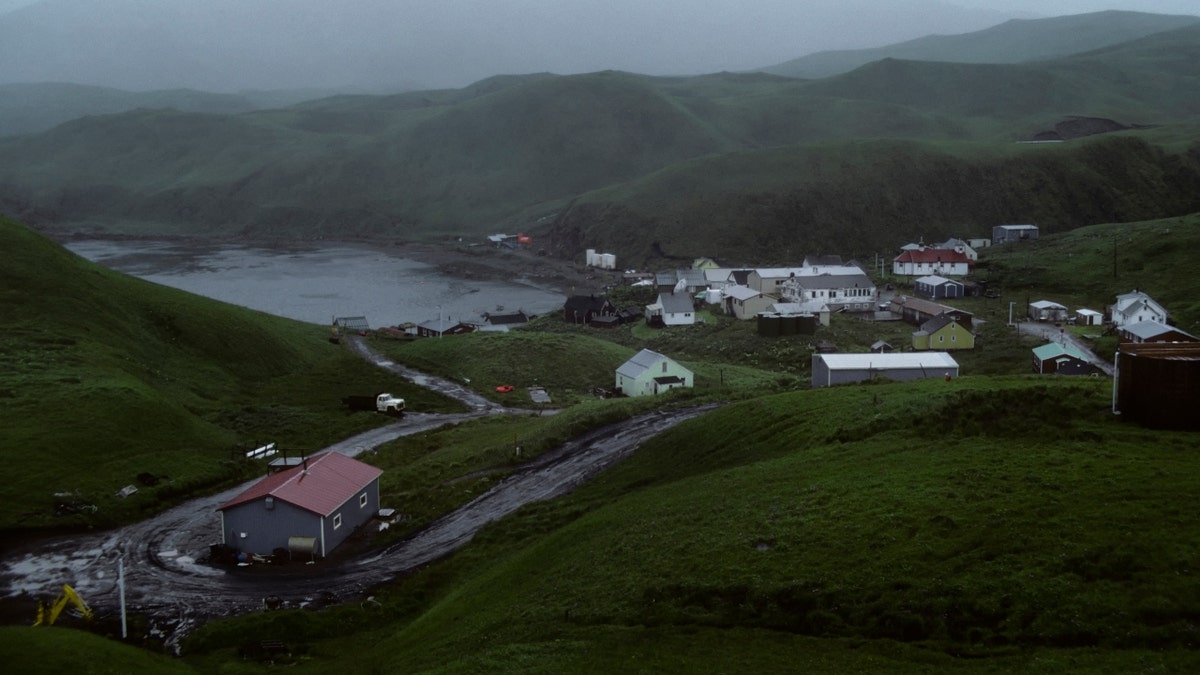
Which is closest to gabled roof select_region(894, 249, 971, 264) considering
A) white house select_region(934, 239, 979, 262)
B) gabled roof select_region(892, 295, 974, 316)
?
white house select_region(934, 239, 979, 262)

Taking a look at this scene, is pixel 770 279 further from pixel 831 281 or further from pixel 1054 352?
pixel 1054 352

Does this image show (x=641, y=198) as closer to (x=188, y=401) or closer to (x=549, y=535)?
(x=188, y=401)

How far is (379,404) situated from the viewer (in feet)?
145

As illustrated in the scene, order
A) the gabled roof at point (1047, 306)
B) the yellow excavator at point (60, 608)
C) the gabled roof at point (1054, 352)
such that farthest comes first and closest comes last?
the gabled roof at point (1047, 306) → the gabled roof at point (1054, 352) → the yellow excavator at point (60, 608)

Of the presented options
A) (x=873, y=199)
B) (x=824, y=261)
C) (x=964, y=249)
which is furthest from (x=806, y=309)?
(x=873, y=199)

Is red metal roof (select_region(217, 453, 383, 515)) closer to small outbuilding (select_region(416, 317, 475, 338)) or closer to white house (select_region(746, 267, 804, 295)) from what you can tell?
small outbuilding (select_region(416, 317, 475, 338))

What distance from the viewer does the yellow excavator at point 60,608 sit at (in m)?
20.1

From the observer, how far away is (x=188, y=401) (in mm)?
41562

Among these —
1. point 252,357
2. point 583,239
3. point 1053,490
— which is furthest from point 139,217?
point 1053,490

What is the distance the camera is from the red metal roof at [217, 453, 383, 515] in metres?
24.9

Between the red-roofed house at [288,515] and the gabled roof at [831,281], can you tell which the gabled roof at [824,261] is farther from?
the red-roofed house at [288,515]

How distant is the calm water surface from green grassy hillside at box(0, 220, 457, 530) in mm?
29036

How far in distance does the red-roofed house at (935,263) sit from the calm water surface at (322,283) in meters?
35.4

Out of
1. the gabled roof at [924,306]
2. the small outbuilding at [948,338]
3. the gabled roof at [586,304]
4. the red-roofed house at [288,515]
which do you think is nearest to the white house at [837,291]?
the gabled roof at [924,306]
